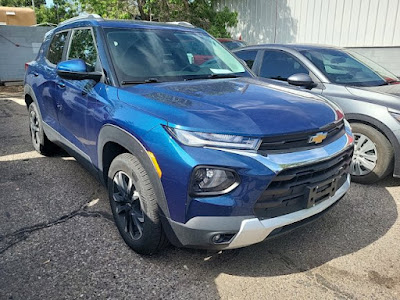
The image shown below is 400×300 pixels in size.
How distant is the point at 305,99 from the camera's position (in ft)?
8.86

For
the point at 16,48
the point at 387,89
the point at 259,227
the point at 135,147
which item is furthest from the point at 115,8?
the point at 259,227

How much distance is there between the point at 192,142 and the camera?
2.08 metres

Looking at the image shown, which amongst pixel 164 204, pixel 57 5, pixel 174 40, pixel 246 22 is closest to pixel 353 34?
pixel 246 22

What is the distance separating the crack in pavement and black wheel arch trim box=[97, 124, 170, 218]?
32.1 inches

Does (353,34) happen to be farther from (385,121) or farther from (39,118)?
(39,118)

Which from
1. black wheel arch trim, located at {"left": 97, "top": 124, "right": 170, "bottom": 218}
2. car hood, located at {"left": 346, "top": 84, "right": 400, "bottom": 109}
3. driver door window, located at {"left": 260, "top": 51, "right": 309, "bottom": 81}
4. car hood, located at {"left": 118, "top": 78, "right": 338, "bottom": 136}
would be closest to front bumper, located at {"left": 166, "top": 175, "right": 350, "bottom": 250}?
black wheel arch trim, located at {"left": 97, "top": 124, "right": 170, "bottom": 218}

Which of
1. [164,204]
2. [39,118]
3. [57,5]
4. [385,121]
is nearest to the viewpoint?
[164,204]

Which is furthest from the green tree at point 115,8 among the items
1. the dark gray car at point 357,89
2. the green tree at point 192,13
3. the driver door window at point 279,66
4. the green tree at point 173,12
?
the dark gray car at point 357,89

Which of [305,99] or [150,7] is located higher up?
[150,7]

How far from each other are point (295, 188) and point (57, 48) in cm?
342

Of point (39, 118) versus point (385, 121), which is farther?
point (39, 118)

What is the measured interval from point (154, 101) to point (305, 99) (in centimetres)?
118

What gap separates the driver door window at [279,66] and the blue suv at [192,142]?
1.49 m

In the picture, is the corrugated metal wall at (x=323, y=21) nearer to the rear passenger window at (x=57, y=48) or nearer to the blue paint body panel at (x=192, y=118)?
the blue paint body panel at (x=192, y=118)
